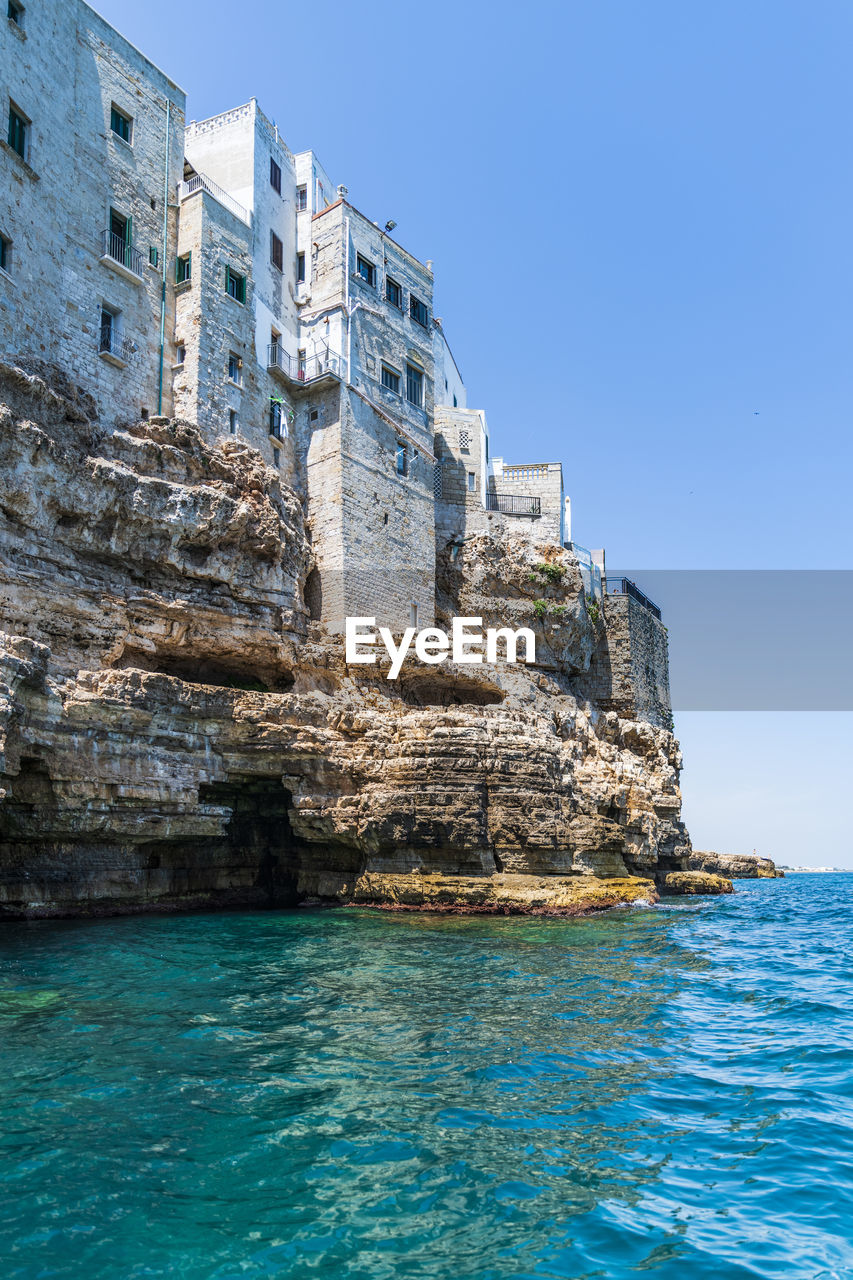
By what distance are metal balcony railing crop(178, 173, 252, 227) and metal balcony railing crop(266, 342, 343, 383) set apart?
449cm

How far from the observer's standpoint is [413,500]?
33656 millimetres

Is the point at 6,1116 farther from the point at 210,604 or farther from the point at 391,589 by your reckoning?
the point at 391,589

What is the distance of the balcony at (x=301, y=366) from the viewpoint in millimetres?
31250

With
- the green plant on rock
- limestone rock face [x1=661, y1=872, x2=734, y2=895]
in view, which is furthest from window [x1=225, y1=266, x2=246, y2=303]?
limestone rock face [x1=661, y1=872, x2=734, y2=895]

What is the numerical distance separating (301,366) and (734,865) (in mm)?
53217

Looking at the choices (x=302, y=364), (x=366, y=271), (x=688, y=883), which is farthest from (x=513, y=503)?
(x=688, y=883)

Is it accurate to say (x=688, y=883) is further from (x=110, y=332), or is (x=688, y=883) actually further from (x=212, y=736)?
(x=110, y=332)

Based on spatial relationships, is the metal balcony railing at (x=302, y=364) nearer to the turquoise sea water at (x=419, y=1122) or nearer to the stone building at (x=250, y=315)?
the stone building at (x=250, y=315)

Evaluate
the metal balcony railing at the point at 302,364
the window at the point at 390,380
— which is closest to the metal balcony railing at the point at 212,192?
the metal balcony railing at the point at 302,364

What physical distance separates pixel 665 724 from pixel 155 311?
2932cm

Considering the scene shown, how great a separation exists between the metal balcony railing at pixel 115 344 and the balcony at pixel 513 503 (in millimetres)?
16977

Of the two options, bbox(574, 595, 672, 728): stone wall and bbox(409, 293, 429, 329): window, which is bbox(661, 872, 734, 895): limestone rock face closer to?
bbox(574, 595, 672, 728): stone wall

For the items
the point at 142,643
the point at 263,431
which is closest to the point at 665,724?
the point at 263,431

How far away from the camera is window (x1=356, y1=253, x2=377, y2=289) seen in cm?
3422
